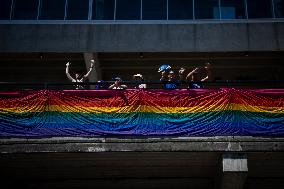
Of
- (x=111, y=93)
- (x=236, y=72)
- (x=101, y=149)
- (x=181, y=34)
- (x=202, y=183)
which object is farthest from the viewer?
(x=236, y=72)

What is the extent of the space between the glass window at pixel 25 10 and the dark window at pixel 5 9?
0.73ft

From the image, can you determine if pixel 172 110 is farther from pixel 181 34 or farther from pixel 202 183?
pixel 181 34

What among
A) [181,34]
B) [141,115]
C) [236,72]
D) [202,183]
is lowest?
[202,183]

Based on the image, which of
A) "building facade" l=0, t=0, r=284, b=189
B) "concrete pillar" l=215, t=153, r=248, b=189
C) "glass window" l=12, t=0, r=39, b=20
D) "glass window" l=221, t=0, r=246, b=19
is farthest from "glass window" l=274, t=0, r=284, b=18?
"glass window" l=12, t=0, r=39, b=20

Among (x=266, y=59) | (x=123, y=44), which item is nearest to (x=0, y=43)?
(x=123, y=44)

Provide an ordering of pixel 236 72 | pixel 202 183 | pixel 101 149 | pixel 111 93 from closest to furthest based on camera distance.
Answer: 1. pixel 101 149
2. pixel 111 93
3. pixel 202 183
4. pixel 236 72

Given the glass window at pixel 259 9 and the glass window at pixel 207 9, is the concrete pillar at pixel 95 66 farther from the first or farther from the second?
the glass window at pixel 259 9

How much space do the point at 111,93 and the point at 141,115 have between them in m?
0.97

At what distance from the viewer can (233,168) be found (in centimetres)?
982

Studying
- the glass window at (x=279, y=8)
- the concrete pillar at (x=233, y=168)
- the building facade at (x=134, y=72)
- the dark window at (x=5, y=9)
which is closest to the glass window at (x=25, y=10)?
the building facade at (x=134, y=72)

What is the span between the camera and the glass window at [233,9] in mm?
16016

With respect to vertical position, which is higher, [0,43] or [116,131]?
[0,43]

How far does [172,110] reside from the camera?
1056 cm

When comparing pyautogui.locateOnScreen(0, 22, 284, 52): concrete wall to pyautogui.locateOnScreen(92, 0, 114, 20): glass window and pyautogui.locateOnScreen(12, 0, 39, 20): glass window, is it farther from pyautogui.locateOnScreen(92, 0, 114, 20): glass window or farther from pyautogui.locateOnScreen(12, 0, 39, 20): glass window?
pyautogui.locateOnScreen(12, 0, 39, 20): glass window
